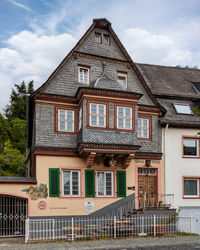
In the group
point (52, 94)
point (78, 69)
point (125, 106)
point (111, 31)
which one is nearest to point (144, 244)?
point (125, 106)

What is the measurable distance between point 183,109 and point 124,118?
17.4ft

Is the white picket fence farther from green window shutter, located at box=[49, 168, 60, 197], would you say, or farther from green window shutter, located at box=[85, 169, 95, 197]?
green window shutter, located at box=[85, 169, 95, 197]

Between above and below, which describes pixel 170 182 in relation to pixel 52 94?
below

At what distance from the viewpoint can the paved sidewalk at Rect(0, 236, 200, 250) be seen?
50.0 feet

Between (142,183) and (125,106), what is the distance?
481cm

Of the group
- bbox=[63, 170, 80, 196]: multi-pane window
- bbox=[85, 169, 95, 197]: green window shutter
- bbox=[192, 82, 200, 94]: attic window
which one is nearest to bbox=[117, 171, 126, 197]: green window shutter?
bbox=[85, 169, 95, 197]: green window shutter

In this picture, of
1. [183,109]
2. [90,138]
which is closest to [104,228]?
[90,138]

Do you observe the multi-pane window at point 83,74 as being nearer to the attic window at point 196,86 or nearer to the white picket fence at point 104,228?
the white picket fence at point 104,228

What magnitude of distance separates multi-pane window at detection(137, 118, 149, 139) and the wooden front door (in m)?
2.50

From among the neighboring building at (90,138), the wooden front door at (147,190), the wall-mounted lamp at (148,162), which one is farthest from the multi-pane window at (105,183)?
the wall-mounted lamp at (148,162)

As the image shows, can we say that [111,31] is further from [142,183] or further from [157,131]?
[142,183]

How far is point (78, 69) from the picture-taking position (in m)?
22.0

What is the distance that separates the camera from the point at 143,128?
22719 mm

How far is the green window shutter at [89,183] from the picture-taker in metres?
20.5
